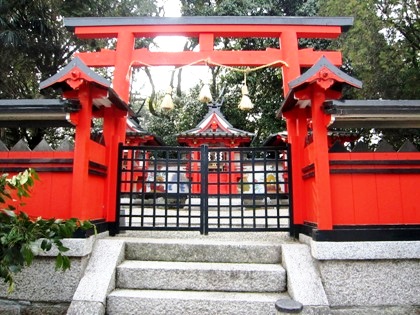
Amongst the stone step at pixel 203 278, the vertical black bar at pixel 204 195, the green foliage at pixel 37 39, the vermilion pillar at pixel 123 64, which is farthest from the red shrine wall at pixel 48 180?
the green foliage at pixel 37 39

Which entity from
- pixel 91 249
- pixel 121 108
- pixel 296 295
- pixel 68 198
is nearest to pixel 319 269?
pixel 296 295

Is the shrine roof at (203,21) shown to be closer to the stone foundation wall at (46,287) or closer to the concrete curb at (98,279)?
the concrete curb at (98,279)

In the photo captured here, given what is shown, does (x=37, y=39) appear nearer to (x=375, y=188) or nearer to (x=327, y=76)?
(x=327, y=76)

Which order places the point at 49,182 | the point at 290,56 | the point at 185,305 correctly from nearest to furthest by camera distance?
1. the point at 185,305
2. the point at 49,182
3. the point at 290,56

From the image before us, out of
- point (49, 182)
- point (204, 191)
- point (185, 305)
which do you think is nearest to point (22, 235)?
point (49, 182)

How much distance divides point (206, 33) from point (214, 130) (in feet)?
27.7

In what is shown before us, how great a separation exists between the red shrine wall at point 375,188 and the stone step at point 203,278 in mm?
939

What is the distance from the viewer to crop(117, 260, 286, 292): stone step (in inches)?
149

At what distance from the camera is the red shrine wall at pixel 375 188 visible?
3957mm

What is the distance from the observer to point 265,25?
20.6 feet

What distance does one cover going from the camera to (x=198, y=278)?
3830 mm

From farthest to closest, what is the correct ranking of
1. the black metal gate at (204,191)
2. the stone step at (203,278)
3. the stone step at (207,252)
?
the black metal gate at (204,191) < the stone step at (207,252) < the stone step at (203,278)

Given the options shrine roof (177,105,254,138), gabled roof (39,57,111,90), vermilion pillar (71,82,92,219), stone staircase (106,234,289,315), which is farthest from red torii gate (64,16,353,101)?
shrine roof (177,105,254,138)

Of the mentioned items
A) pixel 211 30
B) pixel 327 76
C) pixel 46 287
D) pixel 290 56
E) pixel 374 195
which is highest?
pixel 211 30
